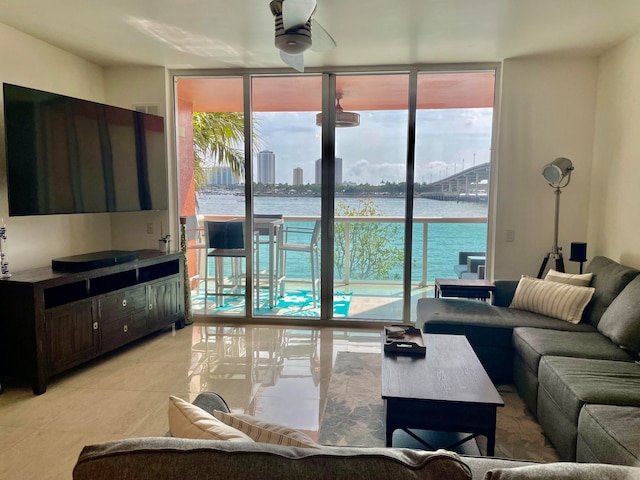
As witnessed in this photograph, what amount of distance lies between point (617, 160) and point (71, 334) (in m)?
Answer: 4.55

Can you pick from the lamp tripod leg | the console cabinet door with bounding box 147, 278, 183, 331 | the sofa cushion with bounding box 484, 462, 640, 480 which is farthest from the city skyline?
the sofa cushion with bounding box 484, 462, 640, 480

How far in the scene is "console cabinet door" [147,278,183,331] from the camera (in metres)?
4.05

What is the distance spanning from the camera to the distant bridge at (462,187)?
14.6ft

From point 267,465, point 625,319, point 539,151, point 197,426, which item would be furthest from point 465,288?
point 267,465

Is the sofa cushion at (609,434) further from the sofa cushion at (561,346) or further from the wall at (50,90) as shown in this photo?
the wall at (50,90)

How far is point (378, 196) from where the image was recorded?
459cm

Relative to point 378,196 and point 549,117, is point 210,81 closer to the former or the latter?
point 378,196

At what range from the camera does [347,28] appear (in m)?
3.35

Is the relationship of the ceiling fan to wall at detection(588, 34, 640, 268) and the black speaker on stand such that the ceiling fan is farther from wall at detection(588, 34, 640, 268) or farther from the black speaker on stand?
the black speaker on stand

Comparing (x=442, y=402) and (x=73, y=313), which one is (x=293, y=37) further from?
(x=73, y=313)

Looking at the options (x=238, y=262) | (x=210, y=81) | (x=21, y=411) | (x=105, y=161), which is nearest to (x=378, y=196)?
(x=238, y=262)

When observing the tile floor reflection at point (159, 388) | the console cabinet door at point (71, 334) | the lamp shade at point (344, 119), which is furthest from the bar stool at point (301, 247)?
the console cabinet door at point (71, 334)

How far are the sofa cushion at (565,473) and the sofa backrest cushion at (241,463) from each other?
0.07 metres

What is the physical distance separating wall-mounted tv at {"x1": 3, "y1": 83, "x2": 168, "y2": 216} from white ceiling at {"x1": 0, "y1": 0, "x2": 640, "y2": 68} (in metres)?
0.56
